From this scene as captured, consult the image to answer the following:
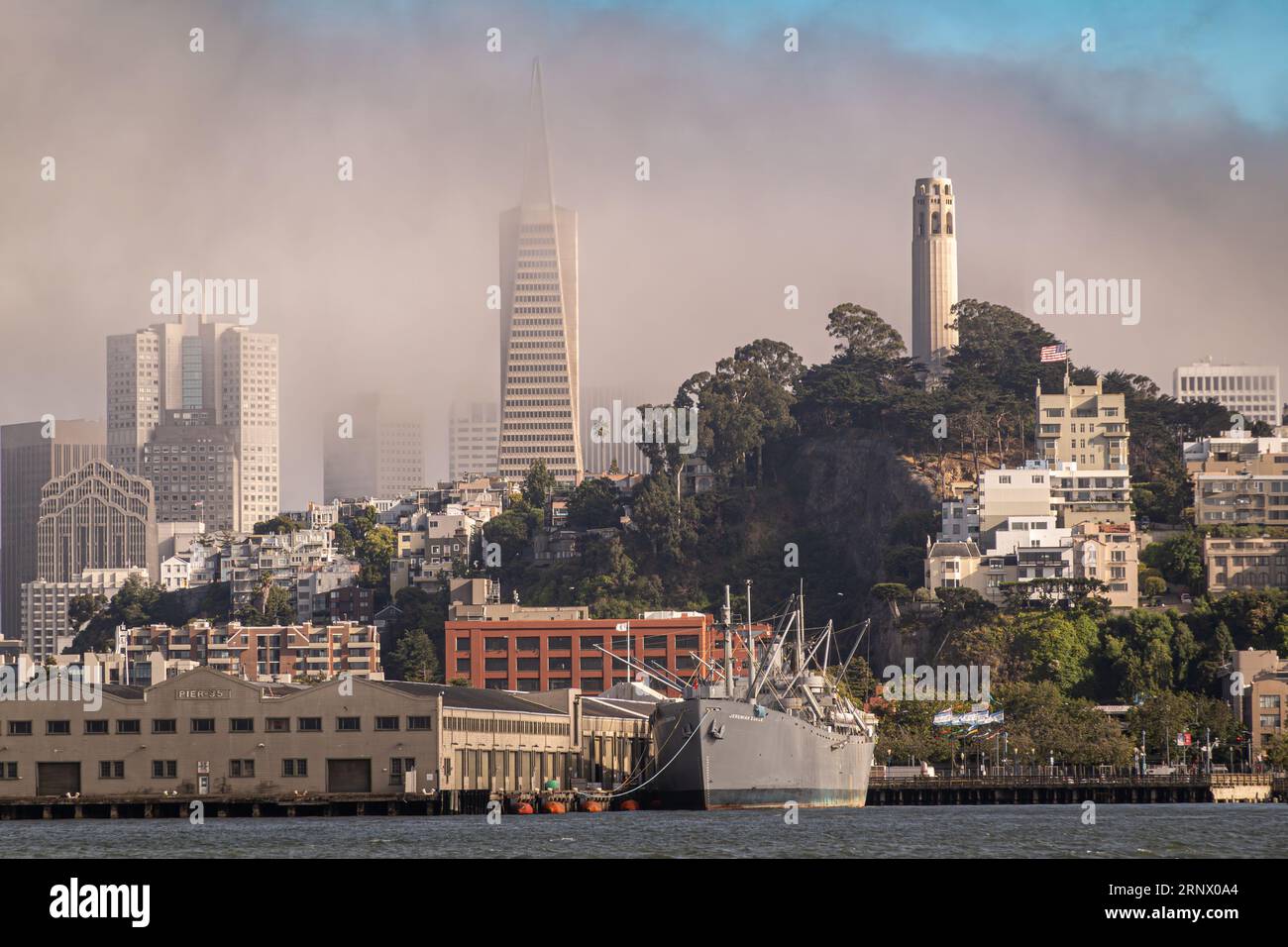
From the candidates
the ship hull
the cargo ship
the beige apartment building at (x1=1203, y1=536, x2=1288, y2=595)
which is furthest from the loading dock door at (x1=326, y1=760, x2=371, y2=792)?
the beige apartment building at (x1=1203, y1=536, x2=1288, y2=595)

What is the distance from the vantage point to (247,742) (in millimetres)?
124250

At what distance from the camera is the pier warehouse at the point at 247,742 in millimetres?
122312

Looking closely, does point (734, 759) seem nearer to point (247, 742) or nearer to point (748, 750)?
point (748, 750)

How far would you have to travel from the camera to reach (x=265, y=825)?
106688mm

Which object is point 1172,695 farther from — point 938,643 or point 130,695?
point 130,695

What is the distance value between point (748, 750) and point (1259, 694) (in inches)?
2594

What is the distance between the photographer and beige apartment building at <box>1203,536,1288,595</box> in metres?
198

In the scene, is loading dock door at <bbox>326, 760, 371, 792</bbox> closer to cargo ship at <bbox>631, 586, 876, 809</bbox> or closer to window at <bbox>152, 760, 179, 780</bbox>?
window at <bbox>152, 760, 179, 780</bbox>

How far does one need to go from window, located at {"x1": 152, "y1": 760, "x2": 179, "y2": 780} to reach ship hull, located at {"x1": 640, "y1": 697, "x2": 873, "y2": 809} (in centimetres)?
2556

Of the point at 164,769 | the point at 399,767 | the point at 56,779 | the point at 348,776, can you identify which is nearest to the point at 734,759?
the point at 399,767

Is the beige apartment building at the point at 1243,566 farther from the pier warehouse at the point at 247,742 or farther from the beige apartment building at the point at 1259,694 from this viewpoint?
the pier warehouse at the point at 247,742

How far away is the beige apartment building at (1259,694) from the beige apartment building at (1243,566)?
1848cm

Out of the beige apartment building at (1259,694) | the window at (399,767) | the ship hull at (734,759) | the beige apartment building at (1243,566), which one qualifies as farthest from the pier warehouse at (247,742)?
the beige apartment building at (1243,566)
